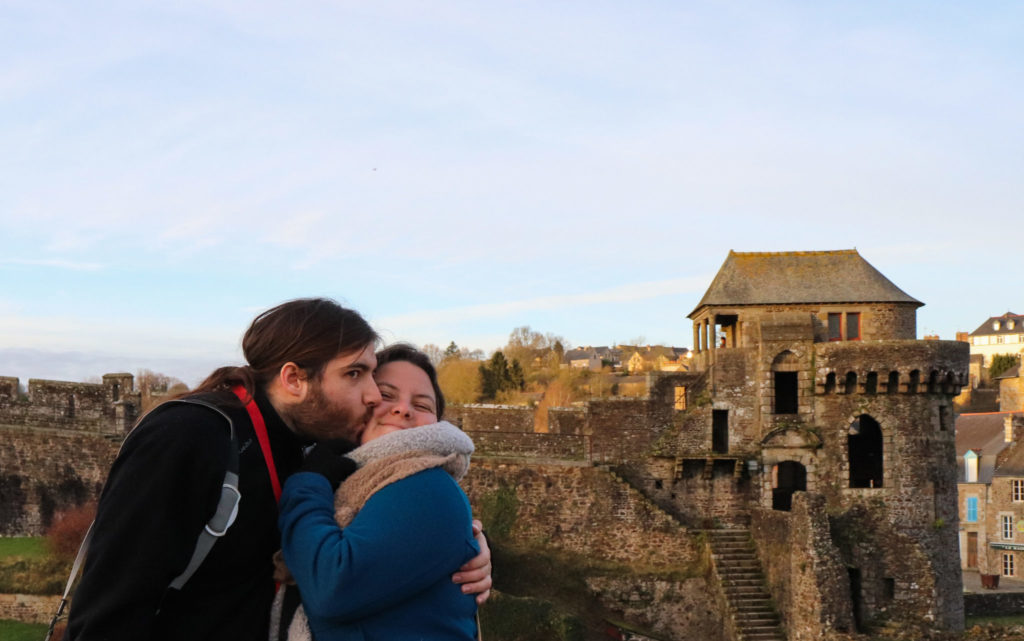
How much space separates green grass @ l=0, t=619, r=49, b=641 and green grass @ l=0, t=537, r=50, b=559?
7.50 ft

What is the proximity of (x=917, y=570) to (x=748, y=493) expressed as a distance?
4.65 m

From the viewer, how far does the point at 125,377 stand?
29750 mm

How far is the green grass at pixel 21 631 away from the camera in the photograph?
19.6 m

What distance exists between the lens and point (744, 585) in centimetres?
2530

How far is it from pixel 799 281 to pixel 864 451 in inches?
222

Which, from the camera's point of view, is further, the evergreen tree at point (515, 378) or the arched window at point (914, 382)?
the evergreen tree at point (515, 378)

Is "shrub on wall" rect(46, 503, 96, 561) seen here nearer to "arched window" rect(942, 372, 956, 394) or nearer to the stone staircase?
the stone staircase

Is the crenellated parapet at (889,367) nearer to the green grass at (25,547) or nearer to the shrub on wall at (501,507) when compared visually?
the shrub on wall at (501,507)

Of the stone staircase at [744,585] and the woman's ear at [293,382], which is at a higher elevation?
the woman's ear at [293,382]

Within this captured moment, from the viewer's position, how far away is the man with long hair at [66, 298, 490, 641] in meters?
3.21

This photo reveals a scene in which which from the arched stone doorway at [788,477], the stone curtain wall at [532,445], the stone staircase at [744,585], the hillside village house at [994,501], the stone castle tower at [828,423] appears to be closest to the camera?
the stone staircase at [744,585]

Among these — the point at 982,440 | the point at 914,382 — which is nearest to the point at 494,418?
the point at 914,382

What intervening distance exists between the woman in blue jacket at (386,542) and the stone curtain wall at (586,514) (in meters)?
23.7

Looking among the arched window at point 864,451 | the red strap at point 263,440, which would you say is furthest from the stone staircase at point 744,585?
the red strap at point 263,440
